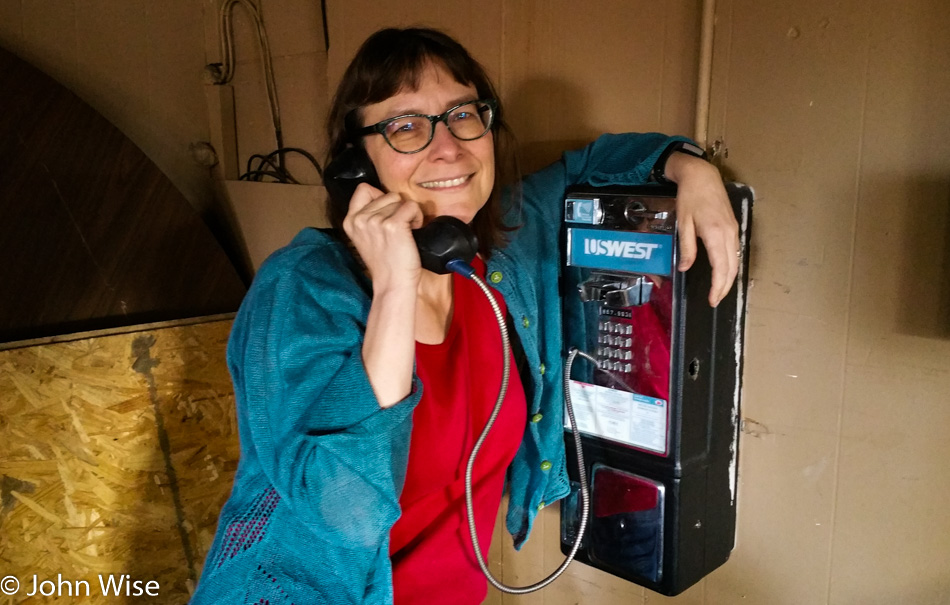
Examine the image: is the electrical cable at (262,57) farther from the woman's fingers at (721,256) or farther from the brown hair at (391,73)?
the woman's fingers at (721,256)

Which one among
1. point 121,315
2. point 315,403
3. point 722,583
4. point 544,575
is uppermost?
point 315,403

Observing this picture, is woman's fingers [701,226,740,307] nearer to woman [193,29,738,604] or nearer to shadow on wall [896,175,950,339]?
woman [193,29,738,604]

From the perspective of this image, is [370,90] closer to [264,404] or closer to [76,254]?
[264,404]

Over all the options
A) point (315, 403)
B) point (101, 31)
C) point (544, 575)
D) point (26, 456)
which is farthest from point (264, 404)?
point (101, 31)

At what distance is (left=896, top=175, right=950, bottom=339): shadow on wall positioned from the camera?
1.02m

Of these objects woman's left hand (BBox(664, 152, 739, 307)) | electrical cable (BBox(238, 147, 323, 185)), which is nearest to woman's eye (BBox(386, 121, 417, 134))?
woman's left hand (BBox(664, 152, 739, 307))

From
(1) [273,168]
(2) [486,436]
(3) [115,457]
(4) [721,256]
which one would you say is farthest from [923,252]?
(3) [115,457]

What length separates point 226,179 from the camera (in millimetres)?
2281

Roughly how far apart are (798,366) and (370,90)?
80 centimetres

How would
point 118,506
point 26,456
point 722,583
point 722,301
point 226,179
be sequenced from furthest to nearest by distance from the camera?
1. point 226,179
2. point 118,506
3. point 26,456
4. point 722,583
5. point 722,301

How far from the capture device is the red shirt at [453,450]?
3.54 ft
